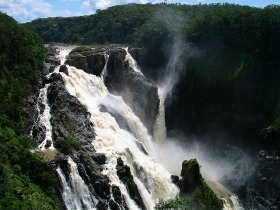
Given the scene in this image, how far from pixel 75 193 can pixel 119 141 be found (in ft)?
35.6

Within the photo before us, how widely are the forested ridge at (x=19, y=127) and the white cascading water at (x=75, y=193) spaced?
116 centimetres

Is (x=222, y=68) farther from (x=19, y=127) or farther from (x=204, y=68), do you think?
(x=19, y=127)

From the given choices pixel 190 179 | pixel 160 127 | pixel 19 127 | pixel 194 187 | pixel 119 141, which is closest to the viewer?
pixel 19 127

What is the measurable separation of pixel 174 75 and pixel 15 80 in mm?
29851

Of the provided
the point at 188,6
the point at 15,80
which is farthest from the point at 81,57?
the point at 188,6

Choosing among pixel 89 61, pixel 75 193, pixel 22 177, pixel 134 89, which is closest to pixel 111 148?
pixel 75 193

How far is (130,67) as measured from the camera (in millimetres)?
71625

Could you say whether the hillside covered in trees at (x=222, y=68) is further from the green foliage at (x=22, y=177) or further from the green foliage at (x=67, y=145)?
the green foliage at (x=22, y=177)

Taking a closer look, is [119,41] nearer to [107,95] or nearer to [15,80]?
[107,95]

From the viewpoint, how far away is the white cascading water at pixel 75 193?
41.6 meters

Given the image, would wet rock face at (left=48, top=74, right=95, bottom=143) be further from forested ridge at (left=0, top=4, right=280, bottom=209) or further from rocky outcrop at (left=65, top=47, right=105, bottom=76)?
rocky outcrop at (left=65, top=47, right=105, bottom=76)

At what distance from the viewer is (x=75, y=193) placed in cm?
4228

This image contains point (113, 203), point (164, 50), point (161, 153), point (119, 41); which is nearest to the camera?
point (113, 203)

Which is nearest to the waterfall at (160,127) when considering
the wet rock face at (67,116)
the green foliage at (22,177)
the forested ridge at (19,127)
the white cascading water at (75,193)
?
the wet rock face at (67,116)
